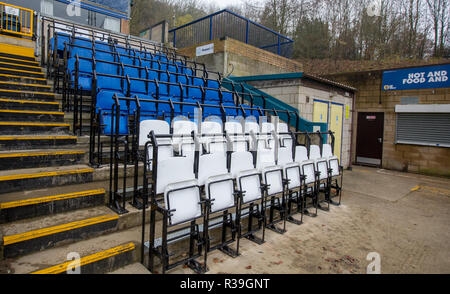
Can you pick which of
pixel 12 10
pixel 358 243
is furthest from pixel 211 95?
pixel 12 10

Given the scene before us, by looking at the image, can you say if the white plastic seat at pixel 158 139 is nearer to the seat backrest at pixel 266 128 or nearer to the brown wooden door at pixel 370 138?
the seat backrest at pixel 266 128

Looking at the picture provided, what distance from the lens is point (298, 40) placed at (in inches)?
632

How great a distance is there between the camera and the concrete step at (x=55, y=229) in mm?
1970

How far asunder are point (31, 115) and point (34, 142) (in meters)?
0.72

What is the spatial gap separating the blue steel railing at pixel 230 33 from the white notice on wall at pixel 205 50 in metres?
0.39

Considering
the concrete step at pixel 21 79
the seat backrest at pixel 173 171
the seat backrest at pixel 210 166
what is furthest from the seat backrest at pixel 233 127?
the concrete step at pixel 21 79

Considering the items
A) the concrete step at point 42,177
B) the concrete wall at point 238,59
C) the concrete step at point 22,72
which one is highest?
the concrete wall at point 238,59

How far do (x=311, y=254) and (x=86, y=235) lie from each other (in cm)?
215

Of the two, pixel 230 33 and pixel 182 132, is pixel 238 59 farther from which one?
pixel 182 132

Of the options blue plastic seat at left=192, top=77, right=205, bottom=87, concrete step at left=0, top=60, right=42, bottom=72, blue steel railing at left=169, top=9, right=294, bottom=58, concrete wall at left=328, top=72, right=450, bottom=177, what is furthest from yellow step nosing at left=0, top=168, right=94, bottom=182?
concrete wall at left=328, top=72, right=450, bottom=177

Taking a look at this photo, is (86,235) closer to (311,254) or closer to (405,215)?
(311,254)

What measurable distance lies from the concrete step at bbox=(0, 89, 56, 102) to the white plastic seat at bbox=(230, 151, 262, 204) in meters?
3.51

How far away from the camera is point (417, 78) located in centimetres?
789
